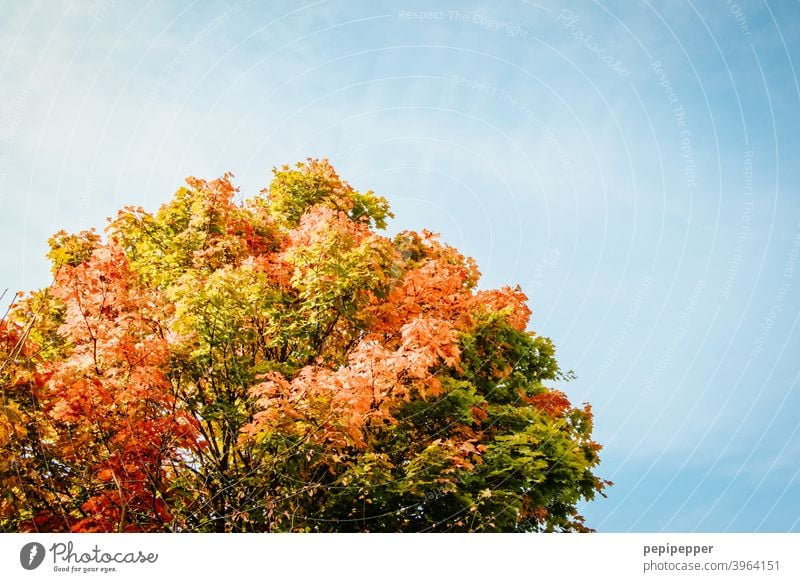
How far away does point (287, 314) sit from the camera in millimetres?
11938

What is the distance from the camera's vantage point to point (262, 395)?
11.0m

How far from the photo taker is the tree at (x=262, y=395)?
10.1 meters

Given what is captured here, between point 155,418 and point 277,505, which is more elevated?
point 155,418

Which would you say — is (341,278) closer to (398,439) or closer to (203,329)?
(203,329)

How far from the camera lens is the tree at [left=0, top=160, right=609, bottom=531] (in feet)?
33.0

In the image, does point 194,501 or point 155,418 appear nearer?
point 155,418

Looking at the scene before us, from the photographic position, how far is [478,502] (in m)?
11.7
